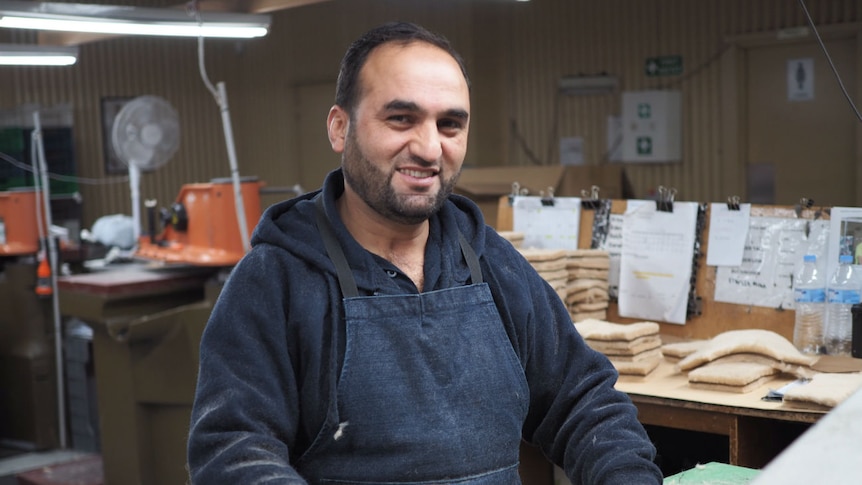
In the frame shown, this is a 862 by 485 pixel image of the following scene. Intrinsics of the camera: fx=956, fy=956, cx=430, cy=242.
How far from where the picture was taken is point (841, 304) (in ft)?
10.9

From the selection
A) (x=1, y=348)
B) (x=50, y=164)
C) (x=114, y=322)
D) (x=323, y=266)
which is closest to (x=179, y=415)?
(x=114, y=322)

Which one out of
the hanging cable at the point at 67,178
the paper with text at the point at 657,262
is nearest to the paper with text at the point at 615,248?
the paper with text at the point at 657,262

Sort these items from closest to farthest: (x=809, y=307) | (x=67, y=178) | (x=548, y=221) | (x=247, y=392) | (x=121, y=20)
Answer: (x=247, y=392) < (x=809, y=307) < (x=548, y=221) < (x=121, y=20) < (x=67, y=178)

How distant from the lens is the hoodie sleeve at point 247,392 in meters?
1.59

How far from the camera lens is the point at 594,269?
152 inches

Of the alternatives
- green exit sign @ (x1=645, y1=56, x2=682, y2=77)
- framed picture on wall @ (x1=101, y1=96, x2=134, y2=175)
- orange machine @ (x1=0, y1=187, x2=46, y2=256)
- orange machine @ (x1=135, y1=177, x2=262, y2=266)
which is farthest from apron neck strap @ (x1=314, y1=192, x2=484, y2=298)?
framed picture on wall @ (x1=101, y1=96, x2=134, y2=175)

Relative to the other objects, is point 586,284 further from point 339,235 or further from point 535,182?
point 535,182

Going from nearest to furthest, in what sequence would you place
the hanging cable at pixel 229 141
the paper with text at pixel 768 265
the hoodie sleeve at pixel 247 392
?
1. the hoodie sleeve at pixel 247 392
2. the paper with text at pixel 768 265
3. the hanging cable at pixel 229 141

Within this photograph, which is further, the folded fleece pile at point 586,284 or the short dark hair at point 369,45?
the folded fleece pile at point 586,284

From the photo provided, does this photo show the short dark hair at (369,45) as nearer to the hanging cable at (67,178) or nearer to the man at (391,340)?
the man at (391,340)

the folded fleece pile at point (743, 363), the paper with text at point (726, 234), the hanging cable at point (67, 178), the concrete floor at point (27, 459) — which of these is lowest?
the concrete floor at point (27, 459)

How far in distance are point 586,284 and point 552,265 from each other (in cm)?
18

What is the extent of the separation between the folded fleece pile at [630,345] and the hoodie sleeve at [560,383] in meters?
1.27

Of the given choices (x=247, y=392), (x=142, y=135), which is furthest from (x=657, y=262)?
(x=142, y=135)
